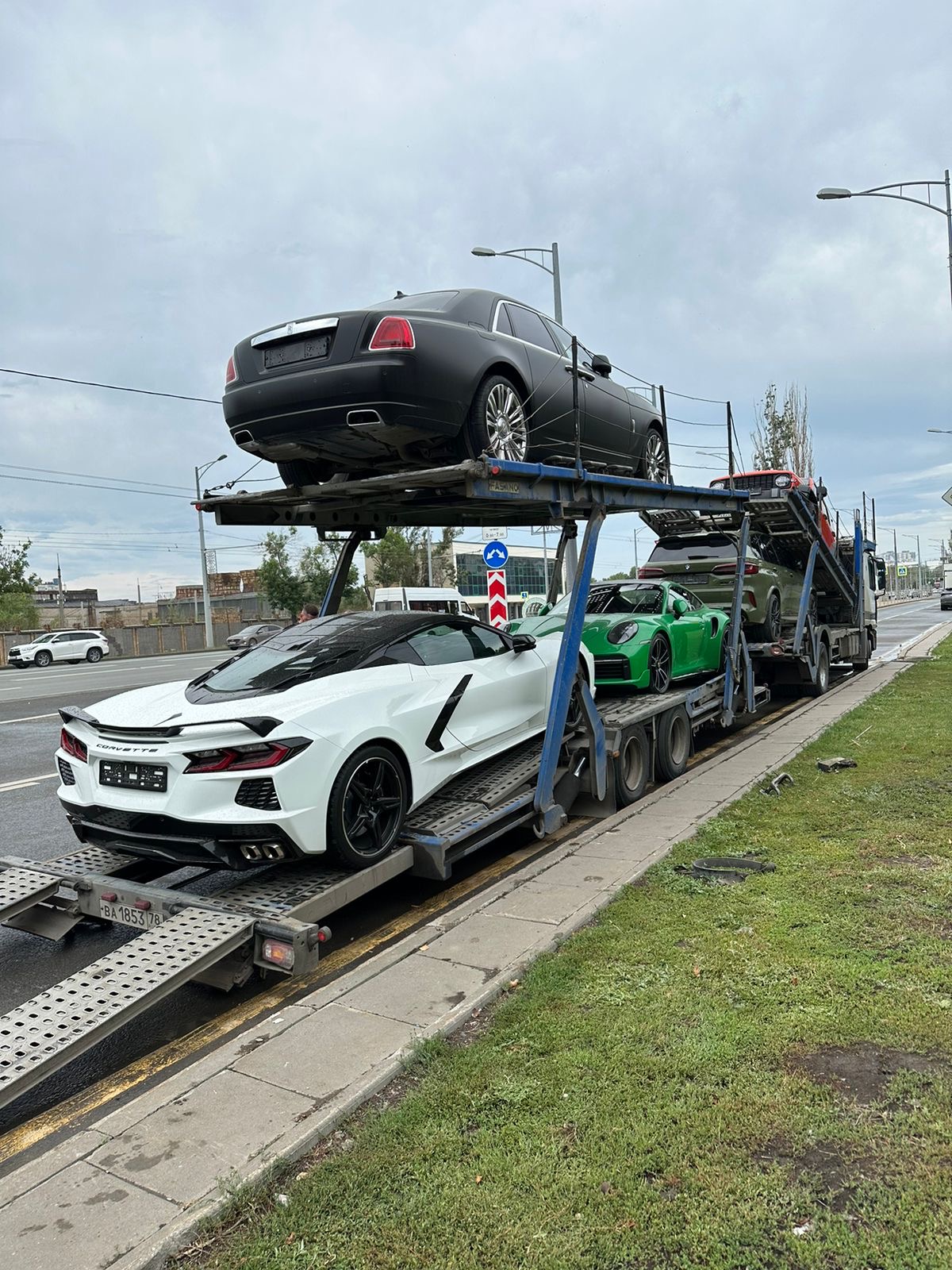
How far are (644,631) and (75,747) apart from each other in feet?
17.8

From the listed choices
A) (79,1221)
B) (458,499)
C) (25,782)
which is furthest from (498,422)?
(25,782)

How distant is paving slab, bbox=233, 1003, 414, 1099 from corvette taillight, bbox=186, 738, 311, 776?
46.3 inches

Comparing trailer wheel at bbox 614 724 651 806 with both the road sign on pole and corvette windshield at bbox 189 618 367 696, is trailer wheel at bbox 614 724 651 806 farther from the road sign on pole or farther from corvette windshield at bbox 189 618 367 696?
the road sign on pole

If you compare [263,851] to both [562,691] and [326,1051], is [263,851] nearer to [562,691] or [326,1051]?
[326,1051]

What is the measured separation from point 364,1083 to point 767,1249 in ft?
4.78

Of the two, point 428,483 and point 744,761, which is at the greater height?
point 428,483

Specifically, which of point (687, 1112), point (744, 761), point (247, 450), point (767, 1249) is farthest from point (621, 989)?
point (744, 761)

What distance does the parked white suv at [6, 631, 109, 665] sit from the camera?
37656mm

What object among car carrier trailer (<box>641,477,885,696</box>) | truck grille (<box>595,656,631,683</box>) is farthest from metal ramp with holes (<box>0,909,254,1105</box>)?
car carrier trailer (<box>641,477,885,696</box>)

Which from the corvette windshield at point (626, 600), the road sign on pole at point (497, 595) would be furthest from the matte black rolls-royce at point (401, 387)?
the road sign on pole at point (497, 595)

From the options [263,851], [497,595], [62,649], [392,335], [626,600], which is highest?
[392,335]

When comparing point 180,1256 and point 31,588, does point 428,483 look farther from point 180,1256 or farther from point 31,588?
point 31,588

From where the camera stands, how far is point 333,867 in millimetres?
5062

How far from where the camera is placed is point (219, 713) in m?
4.75
